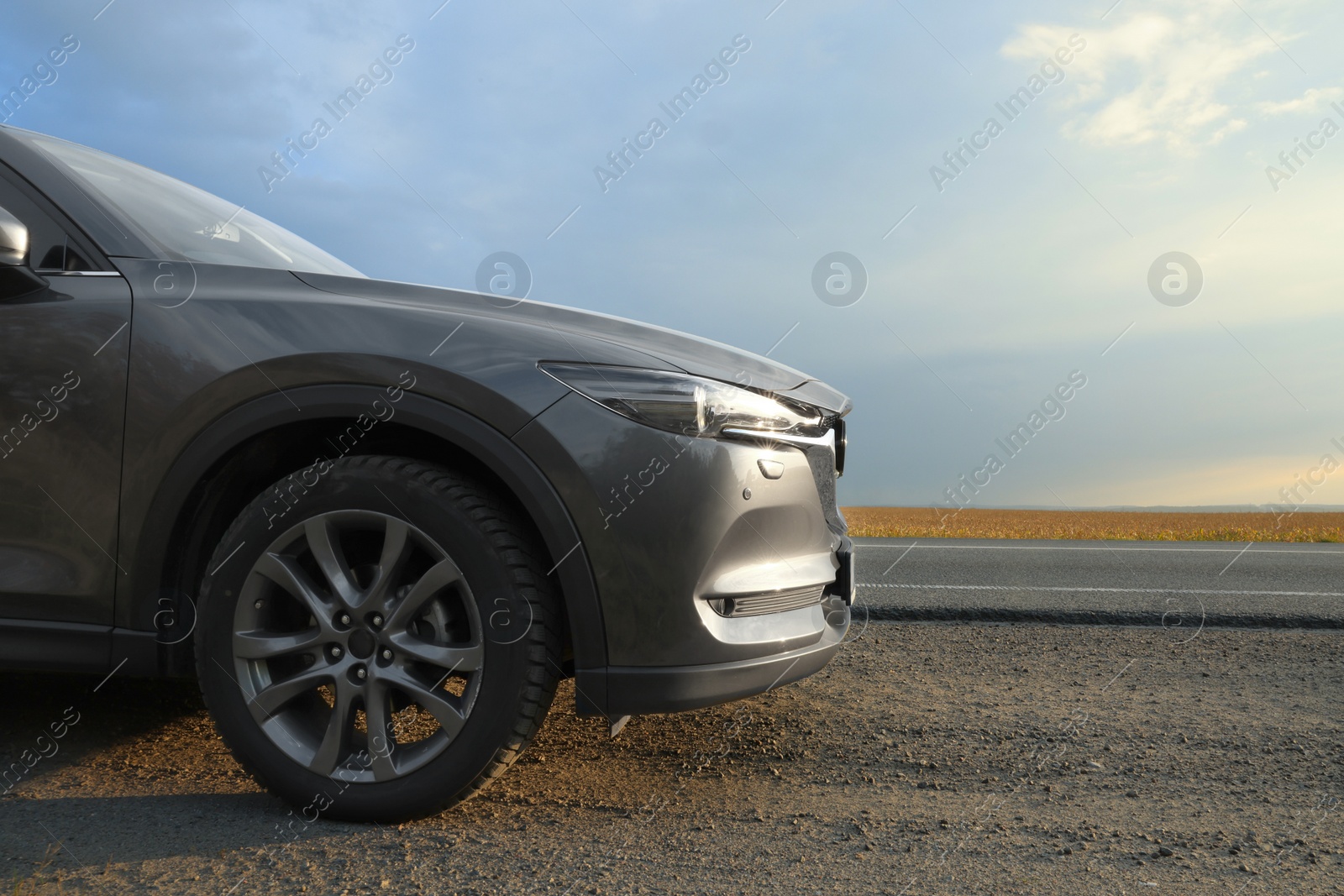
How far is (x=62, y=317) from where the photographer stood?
2.54 m

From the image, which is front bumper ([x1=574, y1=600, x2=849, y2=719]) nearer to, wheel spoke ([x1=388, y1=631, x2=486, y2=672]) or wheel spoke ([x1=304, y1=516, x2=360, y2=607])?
wheel spoke ([x1=388, y1=631, x2=486, y2=672])

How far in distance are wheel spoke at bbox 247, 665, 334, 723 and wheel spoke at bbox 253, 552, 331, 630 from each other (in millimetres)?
131

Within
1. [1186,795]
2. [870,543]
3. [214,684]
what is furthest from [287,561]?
[870,543]

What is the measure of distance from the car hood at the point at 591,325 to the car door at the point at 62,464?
60cm

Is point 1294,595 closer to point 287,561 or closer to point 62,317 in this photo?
point 287,561

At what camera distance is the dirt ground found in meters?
2.07

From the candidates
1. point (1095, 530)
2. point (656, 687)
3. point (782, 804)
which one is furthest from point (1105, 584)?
point (1095, 530)

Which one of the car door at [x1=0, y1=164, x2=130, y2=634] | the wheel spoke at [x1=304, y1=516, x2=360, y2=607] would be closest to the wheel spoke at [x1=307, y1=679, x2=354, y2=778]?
the wheel spoke at [x1=304, y1=516, x2=360, y2=607]

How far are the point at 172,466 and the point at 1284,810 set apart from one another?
10.9ft

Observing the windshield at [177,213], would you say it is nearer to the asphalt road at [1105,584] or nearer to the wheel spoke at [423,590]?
the wheel spoke at [423,590]

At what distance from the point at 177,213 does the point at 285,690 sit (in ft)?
5.49

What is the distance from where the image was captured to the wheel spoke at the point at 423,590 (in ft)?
7.44

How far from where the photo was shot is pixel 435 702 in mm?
2248

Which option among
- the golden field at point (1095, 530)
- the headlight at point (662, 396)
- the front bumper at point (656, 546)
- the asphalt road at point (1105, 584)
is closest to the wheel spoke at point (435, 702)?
the front bumper at point (656, 546)
